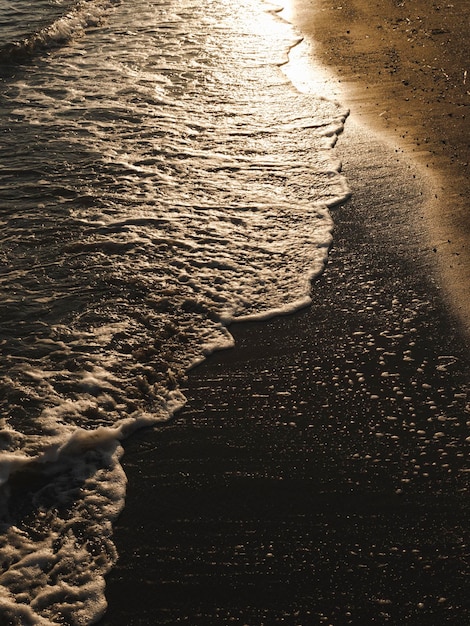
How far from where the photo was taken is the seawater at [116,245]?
382 cm

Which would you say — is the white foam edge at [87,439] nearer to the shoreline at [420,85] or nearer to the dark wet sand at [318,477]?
the dark wet sand at [318,477]

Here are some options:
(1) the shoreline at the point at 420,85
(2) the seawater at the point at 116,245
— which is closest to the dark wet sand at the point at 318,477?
(2) the seawater at the point at 116,245

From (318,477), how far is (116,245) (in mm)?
2854

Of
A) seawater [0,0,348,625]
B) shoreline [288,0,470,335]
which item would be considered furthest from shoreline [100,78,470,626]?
shoreline [288,0,470,335]

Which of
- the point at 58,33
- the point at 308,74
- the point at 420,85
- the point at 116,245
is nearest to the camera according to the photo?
the point at 116,245

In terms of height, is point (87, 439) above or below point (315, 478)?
below

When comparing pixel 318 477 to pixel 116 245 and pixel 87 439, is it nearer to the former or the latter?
pixel 87 439

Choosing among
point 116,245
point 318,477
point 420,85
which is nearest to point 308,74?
point 420,85

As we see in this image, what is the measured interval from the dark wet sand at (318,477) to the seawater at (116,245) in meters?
0.21

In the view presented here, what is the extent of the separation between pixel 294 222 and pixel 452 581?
3506mm

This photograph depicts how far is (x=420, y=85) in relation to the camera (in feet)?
27.8

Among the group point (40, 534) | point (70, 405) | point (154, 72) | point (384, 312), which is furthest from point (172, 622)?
point (154, 72)

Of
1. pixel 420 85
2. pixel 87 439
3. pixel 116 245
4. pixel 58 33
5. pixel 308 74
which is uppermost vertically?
pixel 420 85

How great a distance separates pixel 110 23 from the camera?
11.8 meters
